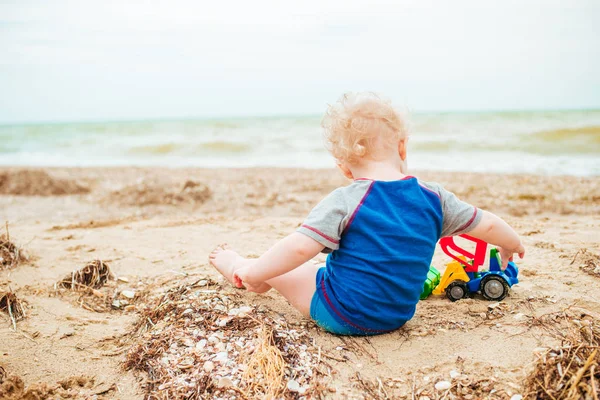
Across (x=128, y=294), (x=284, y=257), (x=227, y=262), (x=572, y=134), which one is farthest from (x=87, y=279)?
(x=572, y=134)

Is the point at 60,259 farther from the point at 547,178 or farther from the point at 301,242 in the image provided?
the point at 547,178

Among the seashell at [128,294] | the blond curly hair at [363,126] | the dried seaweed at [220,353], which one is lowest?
the seashell at [128,294]

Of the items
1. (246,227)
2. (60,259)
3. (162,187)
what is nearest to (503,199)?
(246,227)

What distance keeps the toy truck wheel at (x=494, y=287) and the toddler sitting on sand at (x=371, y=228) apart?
1.30 ft

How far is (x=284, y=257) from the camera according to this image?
2213 mm

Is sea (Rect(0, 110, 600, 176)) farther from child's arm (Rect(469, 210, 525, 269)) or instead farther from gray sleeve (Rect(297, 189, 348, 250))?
gray sleeve (Rect(297, 189, 348, 250))

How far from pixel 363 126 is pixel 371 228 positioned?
0.45 meters

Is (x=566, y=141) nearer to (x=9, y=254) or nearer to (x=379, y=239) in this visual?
(x=379, y=239)

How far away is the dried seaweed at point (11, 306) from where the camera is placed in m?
2.74

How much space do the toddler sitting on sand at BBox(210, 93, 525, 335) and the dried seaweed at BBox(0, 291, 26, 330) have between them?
1382mm

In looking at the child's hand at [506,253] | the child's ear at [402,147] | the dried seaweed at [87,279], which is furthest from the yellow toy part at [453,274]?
the dried seaweed at [87,279]

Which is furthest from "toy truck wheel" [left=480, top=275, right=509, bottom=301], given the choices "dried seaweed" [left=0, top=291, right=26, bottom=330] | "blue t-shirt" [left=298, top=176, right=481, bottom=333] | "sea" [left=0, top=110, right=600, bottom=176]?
"sea" [left=0, top=110, right=600, bottom=176]

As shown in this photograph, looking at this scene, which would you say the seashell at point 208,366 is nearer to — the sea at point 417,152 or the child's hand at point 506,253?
the child's hand at point 506,253

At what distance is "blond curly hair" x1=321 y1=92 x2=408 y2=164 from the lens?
2.21m
